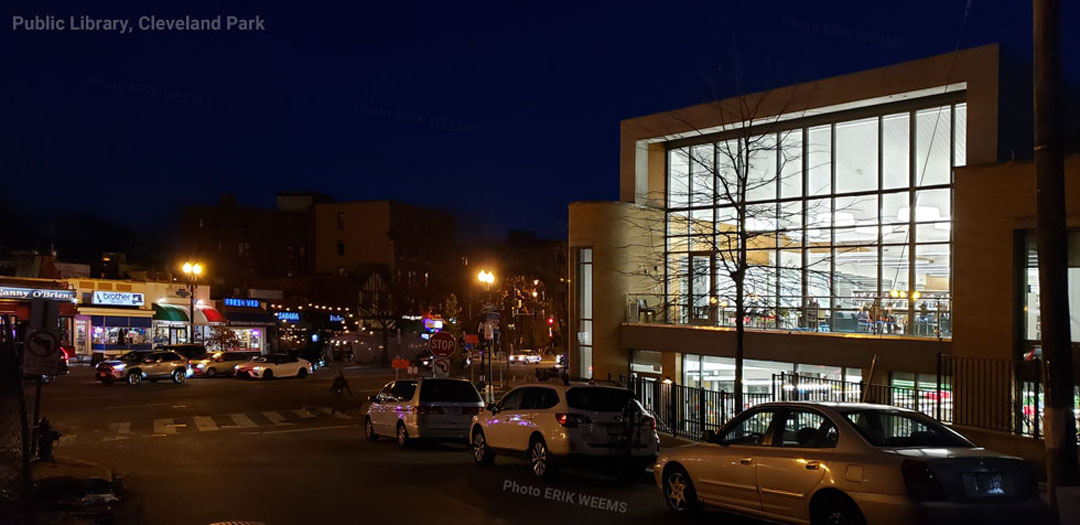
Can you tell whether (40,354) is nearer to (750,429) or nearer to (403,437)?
(403,437)

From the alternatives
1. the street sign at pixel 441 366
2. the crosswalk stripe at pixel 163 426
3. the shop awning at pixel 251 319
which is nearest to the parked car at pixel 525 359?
the shop awning at pixel 251 319

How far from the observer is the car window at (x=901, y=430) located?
8.81 metres

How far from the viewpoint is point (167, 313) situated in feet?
187

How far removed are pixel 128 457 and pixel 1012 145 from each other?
20387 millimetres

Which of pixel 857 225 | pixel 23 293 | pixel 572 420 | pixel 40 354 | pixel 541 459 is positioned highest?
pixel 857 225

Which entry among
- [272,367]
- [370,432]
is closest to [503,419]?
[370,432]

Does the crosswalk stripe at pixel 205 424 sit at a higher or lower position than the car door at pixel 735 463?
lower

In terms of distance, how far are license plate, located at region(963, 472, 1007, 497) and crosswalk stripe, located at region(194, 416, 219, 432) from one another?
2002 cm

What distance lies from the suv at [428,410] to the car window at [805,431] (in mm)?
10501

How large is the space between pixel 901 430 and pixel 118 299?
54.2 meters

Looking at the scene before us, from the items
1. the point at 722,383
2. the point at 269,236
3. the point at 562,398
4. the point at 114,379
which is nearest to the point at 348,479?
the point at 562,398

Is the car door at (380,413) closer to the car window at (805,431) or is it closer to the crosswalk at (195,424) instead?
the crosswalk at (195,424)

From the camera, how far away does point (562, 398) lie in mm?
14453

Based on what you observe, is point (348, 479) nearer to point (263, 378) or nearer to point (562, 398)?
point (562, 398)
